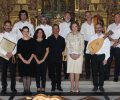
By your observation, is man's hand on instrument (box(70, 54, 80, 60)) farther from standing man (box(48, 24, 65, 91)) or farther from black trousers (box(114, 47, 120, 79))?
black trousers (box(114, 47, 120, 79))

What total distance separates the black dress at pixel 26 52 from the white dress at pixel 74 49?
79cm

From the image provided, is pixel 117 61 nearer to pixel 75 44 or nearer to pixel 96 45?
pixel 96 45

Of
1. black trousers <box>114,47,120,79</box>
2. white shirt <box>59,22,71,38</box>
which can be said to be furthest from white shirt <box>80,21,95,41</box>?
black trousers <box>114,47,120,79</box>

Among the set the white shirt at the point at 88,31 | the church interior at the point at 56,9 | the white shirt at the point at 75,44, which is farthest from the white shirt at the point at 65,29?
the church interior at the point at 56,9

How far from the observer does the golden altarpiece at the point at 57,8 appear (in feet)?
38.9

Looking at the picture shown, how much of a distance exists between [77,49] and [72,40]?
222 mm

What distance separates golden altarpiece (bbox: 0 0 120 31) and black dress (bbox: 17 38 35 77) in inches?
141

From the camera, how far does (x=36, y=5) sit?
12.2m

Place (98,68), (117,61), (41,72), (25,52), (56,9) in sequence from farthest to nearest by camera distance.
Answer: (56,9) < (117,61) < (98,68) < (41,72) < (25,52)

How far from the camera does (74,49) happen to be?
8406mm

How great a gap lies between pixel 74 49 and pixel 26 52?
103 cm

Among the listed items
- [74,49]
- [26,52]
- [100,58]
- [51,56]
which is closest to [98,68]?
[100,58]

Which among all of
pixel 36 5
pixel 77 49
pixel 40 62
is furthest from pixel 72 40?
pixel 36 5

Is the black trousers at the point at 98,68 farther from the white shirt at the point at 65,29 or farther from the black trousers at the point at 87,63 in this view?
the white shirt at the point at 65,29
